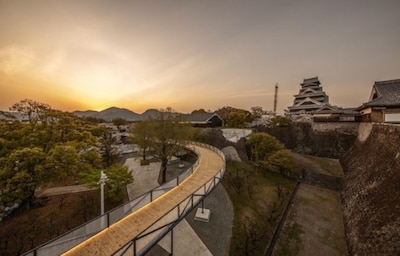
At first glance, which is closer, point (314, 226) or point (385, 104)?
point (314, 226)

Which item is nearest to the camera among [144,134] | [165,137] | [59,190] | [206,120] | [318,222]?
[318,222]

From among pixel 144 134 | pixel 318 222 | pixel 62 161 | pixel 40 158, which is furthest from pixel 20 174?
pixel 318 222

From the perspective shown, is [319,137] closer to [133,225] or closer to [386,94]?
[386,94]

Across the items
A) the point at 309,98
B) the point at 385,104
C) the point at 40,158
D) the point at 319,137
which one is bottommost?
the point at 40,158

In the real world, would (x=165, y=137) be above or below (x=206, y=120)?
below

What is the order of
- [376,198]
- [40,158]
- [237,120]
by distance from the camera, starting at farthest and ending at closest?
1. [237,120]
2. [40,158]
3. [376,198]

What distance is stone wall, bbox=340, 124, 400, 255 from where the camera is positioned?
9.75m

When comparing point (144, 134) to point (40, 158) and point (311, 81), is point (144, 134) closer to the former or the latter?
point (40, 158)

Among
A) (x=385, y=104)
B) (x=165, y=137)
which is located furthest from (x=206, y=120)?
(x=385, y=104)

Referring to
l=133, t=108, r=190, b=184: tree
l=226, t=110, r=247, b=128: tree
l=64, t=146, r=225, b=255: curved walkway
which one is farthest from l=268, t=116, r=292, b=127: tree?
l=64, t=146, r=225, b=255: curved walkway

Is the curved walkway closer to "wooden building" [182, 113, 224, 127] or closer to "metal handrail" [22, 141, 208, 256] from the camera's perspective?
"metal handrail" [22, 141, 208, 256]

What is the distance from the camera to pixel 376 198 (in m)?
11.9

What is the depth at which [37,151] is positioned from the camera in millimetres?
13000

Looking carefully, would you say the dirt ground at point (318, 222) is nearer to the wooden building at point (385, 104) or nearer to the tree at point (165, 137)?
the wooden building at point (385, 104)
